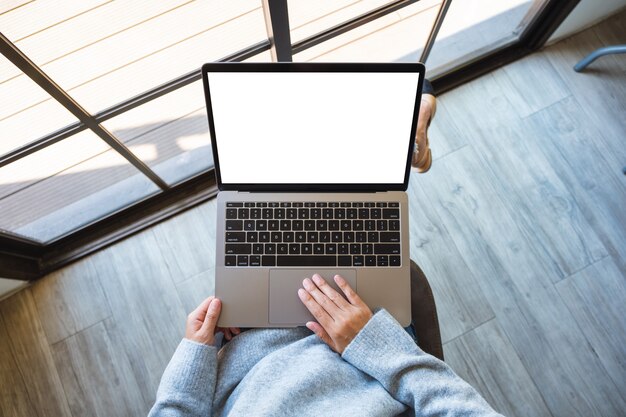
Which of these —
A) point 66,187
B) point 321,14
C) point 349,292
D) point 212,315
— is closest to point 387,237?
point 349,292

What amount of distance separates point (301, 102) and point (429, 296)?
0.51m

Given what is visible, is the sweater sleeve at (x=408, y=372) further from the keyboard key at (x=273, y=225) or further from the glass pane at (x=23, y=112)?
the glass pane at (x=23, y=112)

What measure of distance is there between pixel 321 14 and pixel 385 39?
335 mm

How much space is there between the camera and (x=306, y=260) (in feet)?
3.32

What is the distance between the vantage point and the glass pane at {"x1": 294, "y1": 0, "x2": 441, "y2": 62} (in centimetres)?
136

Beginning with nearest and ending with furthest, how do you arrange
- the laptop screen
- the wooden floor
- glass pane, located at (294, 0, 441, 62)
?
the laptop screen → glass pane, located at (294, 0, 441, 62) → the wooden floor

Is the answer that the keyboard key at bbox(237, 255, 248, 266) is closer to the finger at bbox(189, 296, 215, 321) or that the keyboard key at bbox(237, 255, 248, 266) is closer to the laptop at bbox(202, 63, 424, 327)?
the laptop at bbox(202, 63, 424, 327)

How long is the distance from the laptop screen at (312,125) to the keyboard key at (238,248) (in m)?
0.14

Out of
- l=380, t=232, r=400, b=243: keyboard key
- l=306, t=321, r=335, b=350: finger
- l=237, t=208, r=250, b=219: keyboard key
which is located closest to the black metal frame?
l=237, t=208, r=250, b=219: keyboard key

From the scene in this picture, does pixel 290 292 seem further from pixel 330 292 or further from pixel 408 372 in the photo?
pixel 408 372

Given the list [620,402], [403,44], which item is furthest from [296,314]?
[620,402]

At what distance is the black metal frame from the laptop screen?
290 millimetres

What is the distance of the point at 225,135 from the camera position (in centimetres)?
92

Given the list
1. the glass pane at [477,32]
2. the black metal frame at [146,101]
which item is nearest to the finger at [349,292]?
the black metal frame at [146,101]
